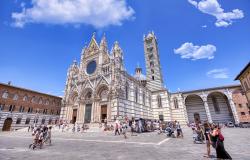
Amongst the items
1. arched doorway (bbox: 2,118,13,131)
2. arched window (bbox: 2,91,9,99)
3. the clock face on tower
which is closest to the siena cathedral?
the clock face on tower

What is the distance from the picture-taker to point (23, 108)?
108 feet

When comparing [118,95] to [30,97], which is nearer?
[118,95]

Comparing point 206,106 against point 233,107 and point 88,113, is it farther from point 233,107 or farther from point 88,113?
point 88,113

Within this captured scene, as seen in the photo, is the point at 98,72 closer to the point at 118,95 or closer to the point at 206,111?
the point at 118,95

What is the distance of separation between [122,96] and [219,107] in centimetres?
2984

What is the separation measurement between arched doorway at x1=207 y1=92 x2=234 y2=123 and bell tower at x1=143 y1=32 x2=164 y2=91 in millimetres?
14550

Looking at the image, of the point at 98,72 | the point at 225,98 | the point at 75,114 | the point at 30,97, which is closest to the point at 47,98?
the point at 30,97

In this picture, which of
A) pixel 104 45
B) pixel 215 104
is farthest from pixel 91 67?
pixel 215 104

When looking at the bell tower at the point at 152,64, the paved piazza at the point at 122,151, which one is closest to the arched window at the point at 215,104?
the bell tower at the point at 152,64

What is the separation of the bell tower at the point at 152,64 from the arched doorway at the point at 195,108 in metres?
9.92

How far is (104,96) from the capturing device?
28.0 m

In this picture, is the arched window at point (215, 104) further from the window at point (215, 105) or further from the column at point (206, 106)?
the column at point (206, 106)

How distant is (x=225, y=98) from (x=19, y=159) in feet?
152

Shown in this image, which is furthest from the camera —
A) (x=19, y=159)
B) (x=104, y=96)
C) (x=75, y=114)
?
(x=75, y=114)
